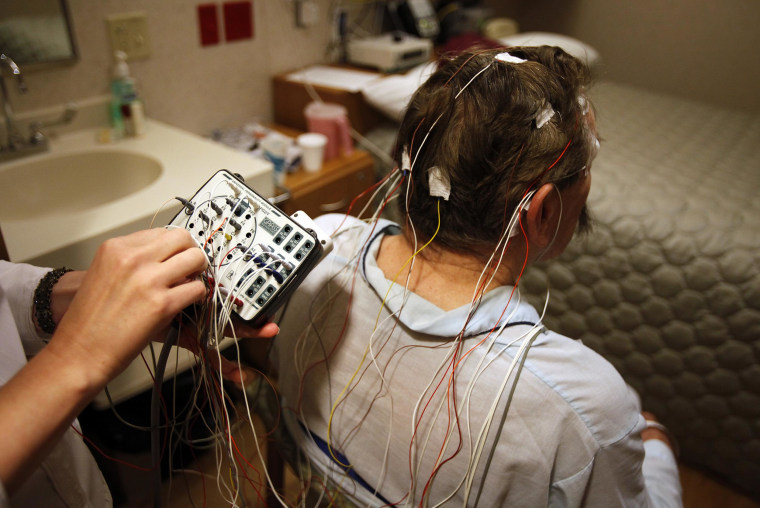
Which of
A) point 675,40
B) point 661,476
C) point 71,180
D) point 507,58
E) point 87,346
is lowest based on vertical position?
point 661,476

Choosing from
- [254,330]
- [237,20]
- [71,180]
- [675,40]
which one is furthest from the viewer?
[675,40]

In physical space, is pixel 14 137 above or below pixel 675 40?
below

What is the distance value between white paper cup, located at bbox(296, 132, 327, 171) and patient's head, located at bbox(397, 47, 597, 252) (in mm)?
833

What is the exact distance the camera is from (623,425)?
641 mm

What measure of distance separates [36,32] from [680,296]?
185 cm

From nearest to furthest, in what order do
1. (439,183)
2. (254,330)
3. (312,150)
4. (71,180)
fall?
(254,330), (439,183), (71,180), (312,150)

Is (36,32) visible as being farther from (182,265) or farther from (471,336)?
(471,336)

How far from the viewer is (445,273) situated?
750 millimetres

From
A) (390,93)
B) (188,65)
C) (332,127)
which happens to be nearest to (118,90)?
(188,65)

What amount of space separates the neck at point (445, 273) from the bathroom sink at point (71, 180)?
764 millimetres

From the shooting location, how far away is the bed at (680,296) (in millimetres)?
1330

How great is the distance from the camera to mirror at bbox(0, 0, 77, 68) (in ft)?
3.85

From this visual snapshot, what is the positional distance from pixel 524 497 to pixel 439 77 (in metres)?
0.62

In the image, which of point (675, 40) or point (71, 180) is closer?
point (71, 180)
